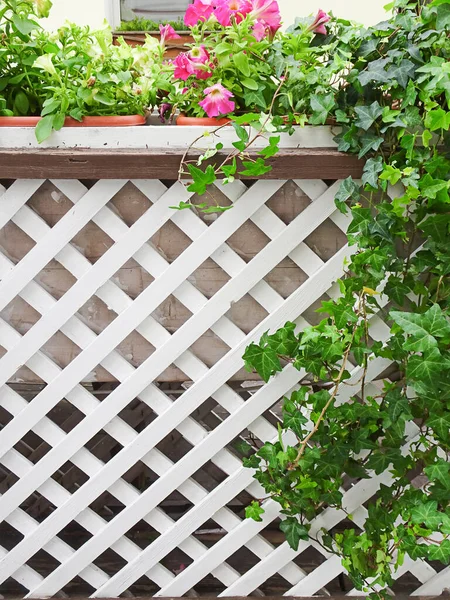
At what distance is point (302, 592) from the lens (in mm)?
1516

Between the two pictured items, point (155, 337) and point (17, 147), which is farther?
point (155, 337)

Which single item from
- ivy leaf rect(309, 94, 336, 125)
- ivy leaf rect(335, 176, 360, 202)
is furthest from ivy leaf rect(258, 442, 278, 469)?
ivy leaf rect(309, 94, 336, 125)

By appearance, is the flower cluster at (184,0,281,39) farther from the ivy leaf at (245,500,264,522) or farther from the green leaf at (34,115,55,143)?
the ivy leaf at (245,500,264,522)

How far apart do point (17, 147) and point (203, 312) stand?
498mm

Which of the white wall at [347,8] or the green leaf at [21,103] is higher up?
the white wall at [347,8]

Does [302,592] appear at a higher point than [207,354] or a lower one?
lower

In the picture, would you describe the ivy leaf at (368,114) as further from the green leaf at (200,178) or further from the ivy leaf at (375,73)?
the green leaf at (200,178)

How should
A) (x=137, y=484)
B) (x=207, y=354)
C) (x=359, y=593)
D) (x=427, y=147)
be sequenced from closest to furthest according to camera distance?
(x=427, y=147), (x=207, y=354), (x=359, y=593), (x=137, y=484)

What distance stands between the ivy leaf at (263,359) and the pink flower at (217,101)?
1.53 ft

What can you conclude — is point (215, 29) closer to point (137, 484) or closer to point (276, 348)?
point (276, 348)

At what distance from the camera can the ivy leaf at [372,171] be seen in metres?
1.13

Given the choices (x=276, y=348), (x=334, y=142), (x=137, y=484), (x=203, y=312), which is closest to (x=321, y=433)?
(x=276, y=348)

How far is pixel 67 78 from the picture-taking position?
117cm

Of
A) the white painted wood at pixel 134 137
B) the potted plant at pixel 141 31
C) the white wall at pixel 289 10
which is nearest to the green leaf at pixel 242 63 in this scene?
the white painted wood at pixel 134 137
